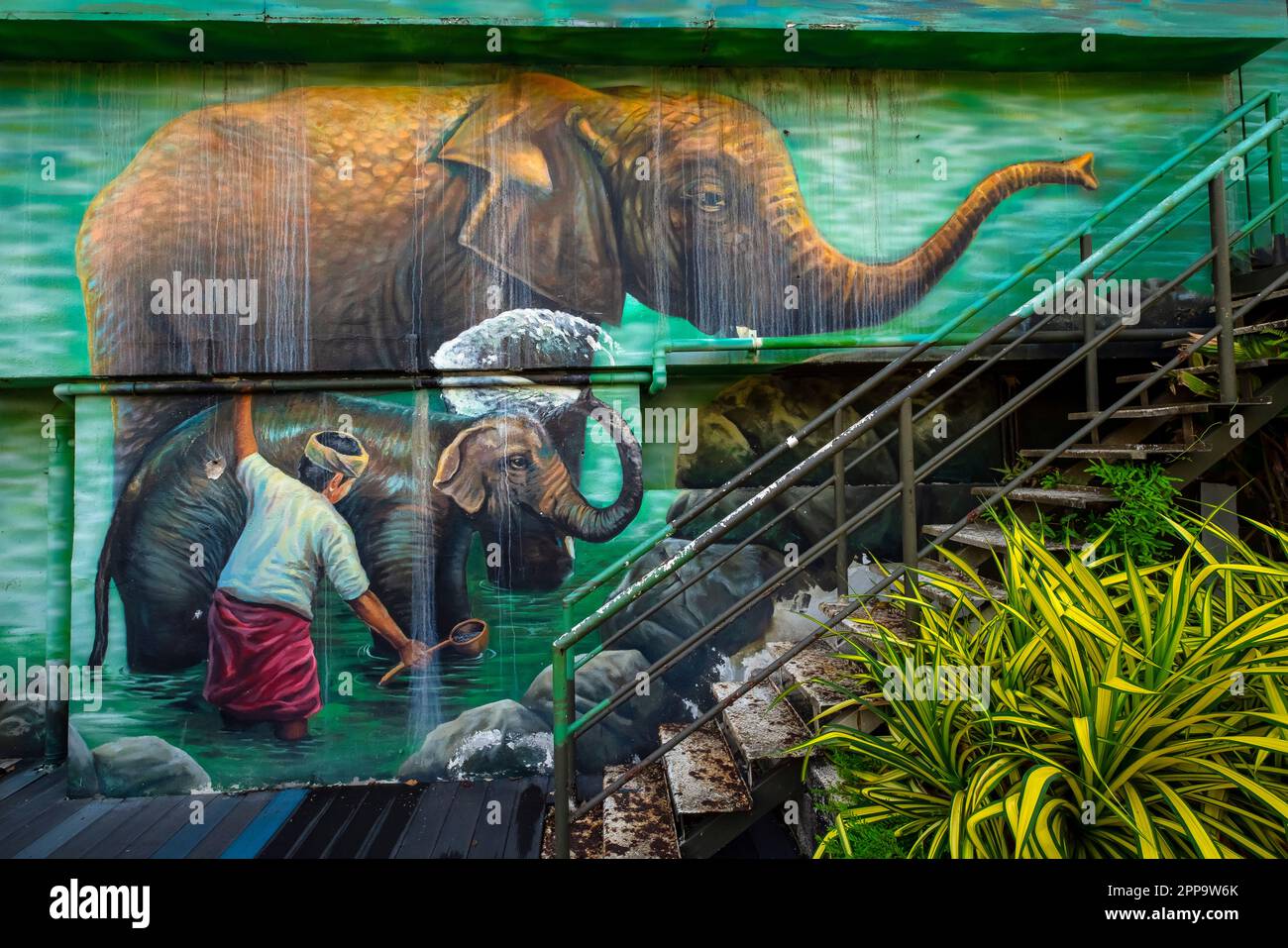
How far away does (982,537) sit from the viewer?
9.16ft

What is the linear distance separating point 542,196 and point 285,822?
408 centimetres

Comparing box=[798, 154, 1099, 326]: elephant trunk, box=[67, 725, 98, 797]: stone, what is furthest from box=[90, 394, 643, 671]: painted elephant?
box=[798, 154, 1099, 326]: elephant trunk

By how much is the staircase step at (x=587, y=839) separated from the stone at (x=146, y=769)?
7.97 feet

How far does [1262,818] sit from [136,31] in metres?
6.30

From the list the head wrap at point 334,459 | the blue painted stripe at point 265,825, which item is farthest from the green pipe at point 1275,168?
the blue painted stripe at point 265,825

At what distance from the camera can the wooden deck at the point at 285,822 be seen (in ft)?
9.96

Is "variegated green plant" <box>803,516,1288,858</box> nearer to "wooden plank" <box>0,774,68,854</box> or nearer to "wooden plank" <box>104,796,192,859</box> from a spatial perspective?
"wooden plank" <box>104,796,192,859</box>

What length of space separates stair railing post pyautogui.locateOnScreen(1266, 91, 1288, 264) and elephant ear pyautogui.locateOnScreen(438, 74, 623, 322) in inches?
156

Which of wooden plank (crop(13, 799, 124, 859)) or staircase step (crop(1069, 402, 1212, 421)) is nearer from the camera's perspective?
staircase step (crop(1069, 402, 1212, 421))

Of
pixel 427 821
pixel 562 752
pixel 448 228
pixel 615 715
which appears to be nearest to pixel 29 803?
pixel 427 821

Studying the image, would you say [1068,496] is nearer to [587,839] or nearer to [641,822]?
[641,822]

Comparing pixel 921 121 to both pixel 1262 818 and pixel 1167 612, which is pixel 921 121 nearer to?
pixel 1167 612

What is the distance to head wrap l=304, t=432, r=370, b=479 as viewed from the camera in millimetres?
3760

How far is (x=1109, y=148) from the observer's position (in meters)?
4.01
